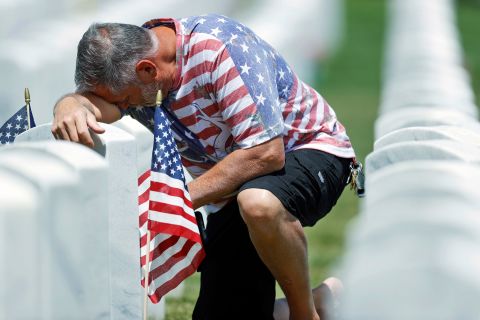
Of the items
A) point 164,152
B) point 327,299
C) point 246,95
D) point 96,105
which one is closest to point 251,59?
point 246,95

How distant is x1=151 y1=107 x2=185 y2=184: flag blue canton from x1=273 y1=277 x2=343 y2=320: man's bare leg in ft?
3.20

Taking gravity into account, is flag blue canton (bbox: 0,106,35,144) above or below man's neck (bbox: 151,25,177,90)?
below

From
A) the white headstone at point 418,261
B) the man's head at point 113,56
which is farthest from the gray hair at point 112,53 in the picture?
the white headstone at point 418,261

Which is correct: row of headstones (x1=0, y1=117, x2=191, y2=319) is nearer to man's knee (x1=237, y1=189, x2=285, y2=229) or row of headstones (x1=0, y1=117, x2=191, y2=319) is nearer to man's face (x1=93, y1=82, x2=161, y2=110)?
man's knee (x1=237, y1=189, x2=285, y2=229)

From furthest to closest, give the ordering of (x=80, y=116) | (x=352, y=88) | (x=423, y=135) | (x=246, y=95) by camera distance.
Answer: (x=352, y=88)
(x=246, y=95)
(x=80, y=116)
(x=423, y=135)

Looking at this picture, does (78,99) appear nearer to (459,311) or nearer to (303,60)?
(459,311)

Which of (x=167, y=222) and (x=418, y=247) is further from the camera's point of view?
(x=167, y=222)

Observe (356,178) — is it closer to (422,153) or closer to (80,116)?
(80,116)

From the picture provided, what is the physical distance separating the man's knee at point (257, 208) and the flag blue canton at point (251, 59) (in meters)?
0.25

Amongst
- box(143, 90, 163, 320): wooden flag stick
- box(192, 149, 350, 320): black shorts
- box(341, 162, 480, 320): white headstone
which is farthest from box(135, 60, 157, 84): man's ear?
box(341, 162, 480, 320): white headstone

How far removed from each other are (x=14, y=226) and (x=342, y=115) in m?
10.9

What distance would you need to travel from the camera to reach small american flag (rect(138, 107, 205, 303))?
184 inches

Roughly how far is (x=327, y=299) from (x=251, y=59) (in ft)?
3.91

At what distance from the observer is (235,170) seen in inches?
191
